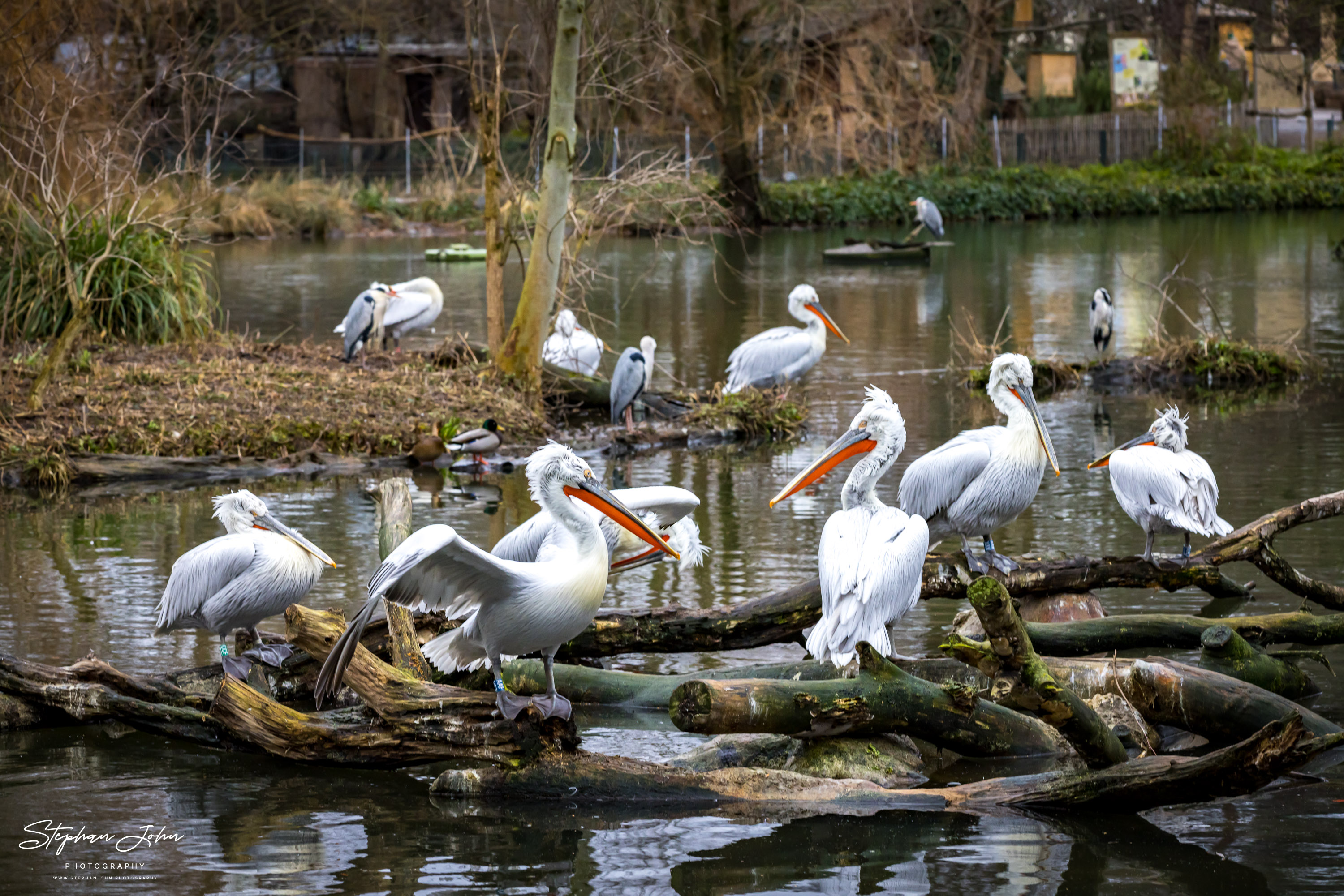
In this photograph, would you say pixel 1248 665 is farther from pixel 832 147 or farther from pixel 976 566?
pixel 832 147

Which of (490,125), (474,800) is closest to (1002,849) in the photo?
(474,800)

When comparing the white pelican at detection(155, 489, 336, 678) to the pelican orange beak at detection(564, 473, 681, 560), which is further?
the white pelican at detection(155, 489, 336, 678)

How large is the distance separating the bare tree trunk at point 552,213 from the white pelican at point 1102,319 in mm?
5428

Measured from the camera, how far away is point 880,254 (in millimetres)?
24859

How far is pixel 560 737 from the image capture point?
15.5 ft

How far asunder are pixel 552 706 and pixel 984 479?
2338 millimetres

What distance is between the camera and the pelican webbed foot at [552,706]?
15.4 ft

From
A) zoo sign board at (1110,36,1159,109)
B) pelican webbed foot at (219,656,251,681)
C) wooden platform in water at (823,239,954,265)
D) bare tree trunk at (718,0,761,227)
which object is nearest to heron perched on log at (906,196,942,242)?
wooden platform in water at (823,239,954,265)

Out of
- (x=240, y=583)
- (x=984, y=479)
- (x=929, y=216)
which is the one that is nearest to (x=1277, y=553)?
(x=984, y=479)

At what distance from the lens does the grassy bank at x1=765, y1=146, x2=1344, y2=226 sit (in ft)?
111

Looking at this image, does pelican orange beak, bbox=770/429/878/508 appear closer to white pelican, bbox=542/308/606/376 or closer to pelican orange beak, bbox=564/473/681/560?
pelican orange beak, bbox=564/473/681/560

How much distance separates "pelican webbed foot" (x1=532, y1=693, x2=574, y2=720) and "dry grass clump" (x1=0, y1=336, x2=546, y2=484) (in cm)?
628

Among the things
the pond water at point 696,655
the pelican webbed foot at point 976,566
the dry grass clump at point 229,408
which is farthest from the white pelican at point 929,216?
the pelican webbed foot at point 976,566

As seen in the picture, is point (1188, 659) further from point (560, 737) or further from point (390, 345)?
point (390, 345)
